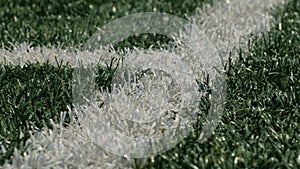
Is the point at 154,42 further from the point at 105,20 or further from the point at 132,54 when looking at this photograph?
the point at 105,20

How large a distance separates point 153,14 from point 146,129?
170 centimetres

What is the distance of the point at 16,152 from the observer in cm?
189

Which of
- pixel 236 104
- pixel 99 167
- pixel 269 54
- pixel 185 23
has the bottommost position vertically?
pixel 99 167

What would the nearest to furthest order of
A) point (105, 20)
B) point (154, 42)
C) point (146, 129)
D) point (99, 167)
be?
point (99, 167)
point (146, 129)
point (154, 42)
point (105, 20)

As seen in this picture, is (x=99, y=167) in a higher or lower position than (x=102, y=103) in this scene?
lower

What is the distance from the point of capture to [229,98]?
2.38 meters

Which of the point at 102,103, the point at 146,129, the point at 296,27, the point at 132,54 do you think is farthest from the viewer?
the point at 296,27

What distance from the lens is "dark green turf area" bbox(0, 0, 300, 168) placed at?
193cm

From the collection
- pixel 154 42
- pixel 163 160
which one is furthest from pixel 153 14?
pixel 163 160

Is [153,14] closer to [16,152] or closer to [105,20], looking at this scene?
[105,20]

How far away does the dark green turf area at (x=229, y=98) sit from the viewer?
1927mm

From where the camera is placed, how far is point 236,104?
91.8 inches

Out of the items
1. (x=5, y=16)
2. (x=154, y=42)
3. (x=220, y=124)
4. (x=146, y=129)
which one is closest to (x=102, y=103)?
(x=146, y=129)

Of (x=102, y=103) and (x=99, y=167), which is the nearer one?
(x=99, y=167)
